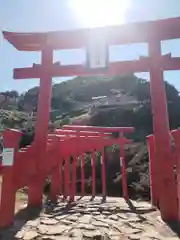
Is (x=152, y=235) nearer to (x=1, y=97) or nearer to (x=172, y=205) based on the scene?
(x=172, y=205)

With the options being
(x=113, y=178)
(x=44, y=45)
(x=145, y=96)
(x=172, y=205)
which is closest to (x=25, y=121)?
(x=145, y=96)

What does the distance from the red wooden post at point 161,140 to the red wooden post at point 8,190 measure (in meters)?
2.46

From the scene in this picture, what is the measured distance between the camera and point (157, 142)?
16.8ft

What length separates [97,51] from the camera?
5.69 metres

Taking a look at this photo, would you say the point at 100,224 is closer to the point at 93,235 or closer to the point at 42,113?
the point at 93,235

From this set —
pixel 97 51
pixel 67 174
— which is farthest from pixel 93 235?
pixel 67 174

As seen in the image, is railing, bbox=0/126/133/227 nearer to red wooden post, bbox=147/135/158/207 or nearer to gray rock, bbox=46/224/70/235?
gray rock, bbox=46/224/70/235

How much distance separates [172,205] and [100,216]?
1.28m

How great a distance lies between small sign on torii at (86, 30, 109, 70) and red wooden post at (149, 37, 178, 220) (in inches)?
34.9

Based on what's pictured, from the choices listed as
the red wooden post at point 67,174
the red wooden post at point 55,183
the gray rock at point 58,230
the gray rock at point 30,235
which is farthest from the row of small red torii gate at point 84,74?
the red wooden post at point 67,174

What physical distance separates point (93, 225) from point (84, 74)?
9.69ft

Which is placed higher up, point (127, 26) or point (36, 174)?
point (127, 26)

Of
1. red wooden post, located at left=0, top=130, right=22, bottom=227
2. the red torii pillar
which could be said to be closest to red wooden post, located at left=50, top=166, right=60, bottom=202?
the red torii pillar

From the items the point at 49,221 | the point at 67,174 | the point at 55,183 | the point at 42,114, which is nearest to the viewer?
the point at 49,221
